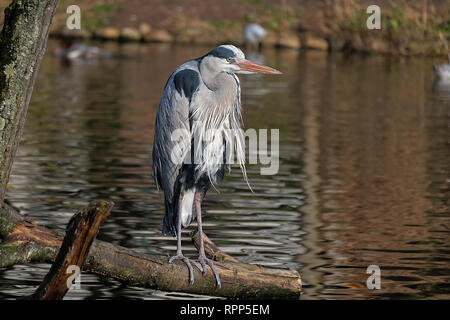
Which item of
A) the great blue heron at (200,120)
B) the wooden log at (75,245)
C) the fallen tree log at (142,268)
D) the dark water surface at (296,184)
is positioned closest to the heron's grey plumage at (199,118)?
the great blue heron at (200,120)

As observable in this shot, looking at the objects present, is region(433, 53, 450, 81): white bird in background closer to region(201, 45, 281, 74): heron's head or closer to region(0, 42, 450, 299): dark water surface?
region(0, 42, 450, 299): dark water surface

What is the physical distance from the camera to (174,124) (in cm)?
718

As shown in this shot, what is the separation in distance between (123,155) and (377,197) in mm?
3931

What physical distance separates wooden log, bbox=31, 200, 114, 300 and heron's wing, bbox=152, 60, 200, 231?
5.65ft

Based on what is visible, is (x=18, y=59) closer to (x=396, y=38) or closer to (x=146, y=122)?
(x=146, y=122)

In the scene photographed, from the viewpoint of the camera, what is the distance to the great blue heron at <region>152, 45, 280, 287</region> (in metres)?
7.07

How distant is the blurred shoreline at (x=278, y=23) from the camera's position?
95.7 feet

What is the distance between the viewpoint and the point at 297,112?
18.6 m

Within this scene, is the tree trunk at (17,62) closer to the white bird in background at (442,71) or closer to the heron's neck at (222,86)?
the heron's neck at (222,86)

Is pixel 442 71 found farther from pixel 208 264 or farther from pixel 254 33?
pixel 208 264

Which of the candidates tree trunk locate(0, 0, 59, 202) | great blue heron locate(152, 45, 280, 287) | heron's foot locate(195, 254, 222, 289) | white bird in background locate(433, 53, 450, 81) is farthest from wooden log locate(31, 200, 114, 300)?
white bird in background locate(433, 53, 450, 81)

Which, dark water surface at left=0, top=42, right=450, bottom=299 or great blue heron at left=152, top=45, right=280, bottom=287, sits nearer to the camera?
great blue heron at left=152, top=45, right=280, bottom=287

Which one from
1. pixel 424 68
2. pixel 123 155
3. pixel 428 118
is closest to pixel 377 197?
pixel 123 155

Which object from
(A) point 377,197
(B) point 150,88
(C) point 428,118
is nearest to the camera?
(A) point 377,197
